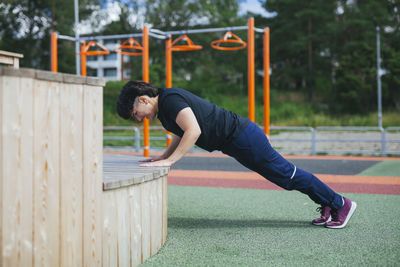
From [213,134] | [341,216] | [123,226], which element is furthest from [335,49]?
[123,226]

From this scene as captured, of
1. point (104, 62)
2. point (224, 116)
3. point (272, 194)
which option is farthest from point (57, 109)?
point (104, 62)

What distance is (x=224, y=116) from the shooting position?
12.3ft

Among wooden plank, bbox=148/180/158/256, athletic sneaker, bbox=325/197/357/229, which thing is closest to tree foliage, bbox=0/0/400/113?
athletic sneaker, bbox=325/197/357/229

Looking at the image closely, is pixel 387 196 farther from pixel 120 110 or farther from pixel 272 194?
pixel 120 110

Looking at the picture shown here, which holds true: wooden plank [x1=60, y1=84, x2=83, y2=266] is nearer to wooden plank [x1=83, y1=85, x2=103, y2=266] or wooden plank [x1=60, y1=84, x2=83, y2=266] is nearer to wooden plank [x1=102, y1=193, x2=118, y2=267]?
wooden plank [x1=83, y1=85, x2=103, y2=266]

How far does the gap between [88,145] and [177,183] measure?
528 cm

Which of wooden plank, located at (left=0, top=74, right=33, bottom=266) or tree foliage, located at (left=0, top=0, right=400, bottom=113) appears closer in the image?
wooden plank, located at (left=0, top=74, right=33, bottom=266)

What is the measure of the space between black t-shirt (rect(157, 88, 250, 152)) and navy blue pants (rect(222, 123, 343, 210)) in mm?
77

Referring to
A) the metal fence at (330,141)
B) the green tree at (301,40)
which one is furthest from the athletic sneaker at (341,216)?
the green tree at (301,40)

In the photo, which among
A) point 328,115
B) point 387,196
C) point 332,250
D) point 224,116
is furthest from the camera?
point 328,115

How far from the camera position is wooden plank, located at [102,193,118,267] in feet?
9.25

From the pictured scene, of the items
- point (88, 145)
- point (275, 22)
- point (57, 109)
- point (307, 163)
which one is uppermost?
point (275, 22)

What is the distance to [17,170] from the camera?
7.20ft

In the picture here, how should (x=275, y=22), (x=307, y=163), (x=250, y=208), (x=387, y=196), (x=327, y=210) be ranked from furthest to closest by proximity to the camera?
(x=275, y=22) → (x=307, y=163) → (x=387, y=196) → (x=250, y=208) → (x=327, y=210)
